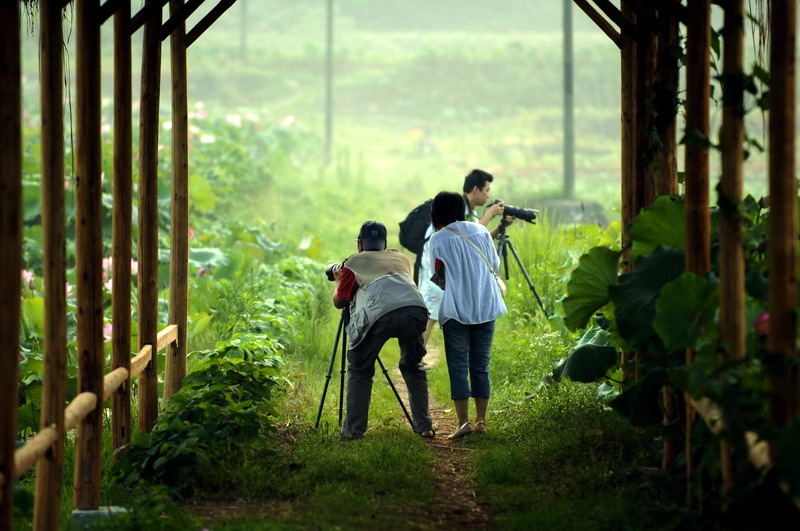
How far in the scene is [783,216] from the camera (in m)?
3.49

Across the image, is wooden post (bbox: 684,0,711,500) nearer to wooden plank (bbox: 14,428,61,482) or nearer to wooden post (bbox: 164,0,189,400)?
wooden plank (bbox: 14,428,61,482)

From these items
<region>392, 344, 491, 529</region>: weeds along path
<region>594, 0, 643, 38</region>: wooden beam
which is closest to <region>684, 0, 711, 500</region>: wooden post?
<region>392, 344, 491, 529</region>: weeds along path

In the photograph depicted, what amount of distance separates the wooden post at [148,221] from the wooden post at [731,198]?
10.7ft

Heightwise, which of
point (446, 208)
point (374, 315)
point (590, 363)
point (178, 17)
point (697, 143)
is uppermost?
point (178, 17)

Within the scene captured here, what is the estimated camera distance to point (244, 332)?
26.4 feet

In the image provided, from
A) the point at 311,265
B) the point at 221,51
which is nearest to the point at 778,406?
the point at 311,265

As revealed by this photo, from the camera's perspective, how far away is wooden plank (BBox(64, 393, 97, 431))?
4.43 m

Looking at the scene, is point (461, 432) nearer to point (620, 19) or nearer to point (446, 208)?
point (446, 208)

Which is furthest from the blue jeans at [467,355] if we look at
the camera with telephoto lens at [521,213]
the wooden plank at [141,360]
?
the camera with telephoto lens at [521,213]

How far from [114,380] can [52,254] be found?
107 cm

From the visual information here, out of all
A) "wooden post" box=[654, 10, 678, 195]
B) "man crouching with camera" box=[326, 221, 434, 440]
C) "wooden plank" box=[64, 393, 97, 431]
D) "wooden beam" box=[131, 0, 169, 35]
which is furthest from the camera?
"man crouching with camera" box=[326, 221, 434, 440]

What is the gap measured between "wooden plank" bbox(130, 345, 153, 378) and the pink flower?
3115 mm

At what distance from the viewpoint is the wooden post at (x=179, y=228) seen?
6836mm

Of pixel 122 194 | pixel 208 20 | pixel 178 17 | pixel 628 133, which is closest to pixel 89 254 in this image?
pixel 122 194
